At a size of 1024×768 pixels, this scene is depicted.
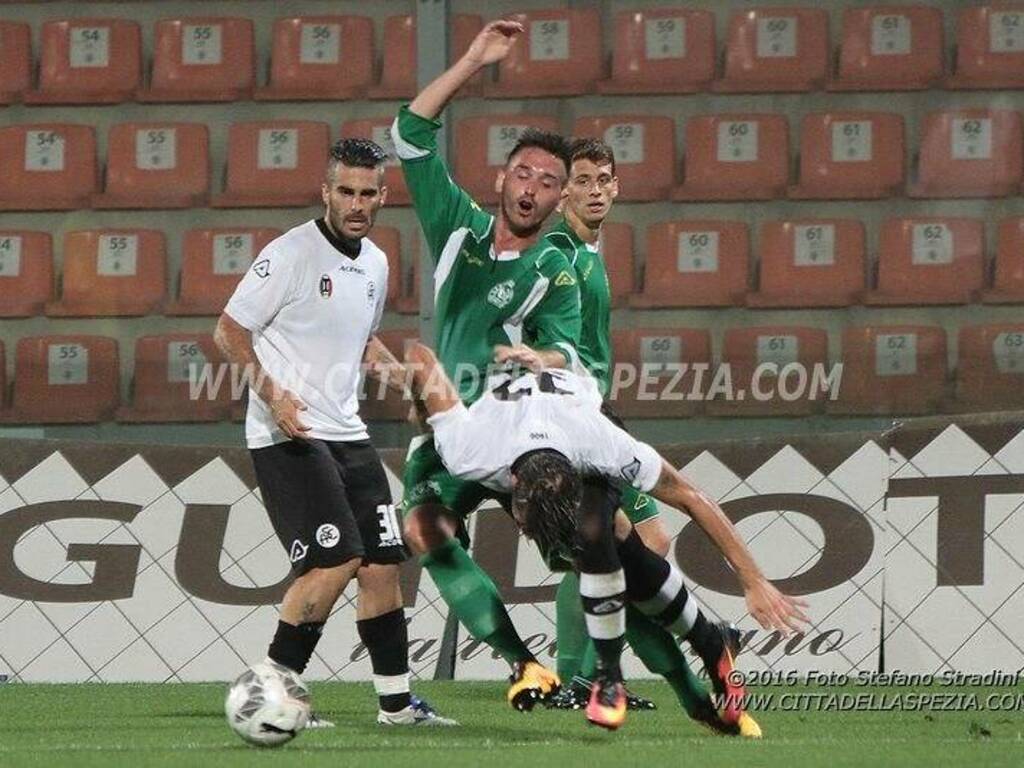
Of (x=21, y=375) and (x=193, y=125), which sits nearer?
(x=21, y=375)

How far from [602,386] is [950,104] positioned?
391cm

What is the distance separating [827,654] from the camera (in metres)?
7.70

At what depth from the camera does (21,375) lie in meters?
8.74

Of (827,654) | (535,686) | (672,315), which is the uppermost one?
(672,315)

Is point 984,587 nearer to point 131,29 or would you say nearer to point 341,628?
point 341,628

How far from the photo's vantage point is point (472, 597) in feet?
18.9

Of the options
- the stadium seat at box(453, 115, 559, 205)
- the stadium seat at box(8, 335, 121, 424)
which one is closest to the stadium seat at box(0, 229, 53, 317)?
the stadium seat at box(8, 335, 121, 424)

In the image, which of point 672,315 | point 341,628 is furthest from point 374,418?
point 672,315

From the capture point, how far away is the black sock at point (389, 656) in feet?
19.1

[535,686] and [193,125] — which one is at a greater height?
[193,125]

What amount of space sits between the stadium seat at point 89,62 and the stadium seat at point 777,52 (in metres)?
3.17

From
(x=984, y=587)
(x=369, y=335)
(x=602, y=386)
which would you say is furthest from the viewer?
(x=984, y=587)

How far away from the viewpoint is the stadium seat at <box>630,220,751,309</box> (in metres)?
9.24

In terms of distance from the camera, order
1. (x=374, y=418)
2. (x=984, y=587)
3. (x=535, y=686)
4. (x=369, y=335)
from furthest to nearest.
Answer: (x=374, y=418) < (x=984, y=587) < (x=369, y=335) < (x=535, y=686)
